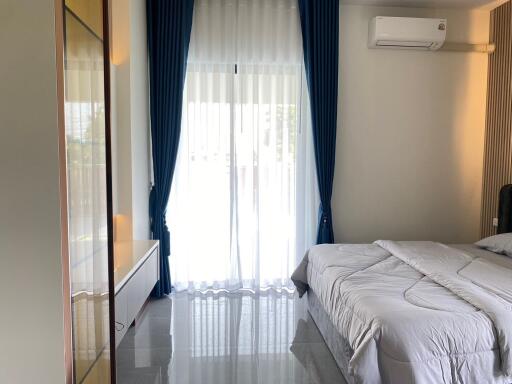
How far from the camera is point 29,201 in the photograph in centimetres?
119

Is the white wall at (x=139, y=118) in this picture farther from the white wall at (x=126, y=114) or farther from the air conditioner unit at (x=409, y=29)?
the air conditioner unit at (x=409, y=29)

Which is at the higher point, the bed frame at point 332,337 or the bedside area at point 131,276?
the bedside area at point 131,276

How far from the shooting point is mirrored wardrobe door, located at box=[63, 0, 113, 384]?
1.31m

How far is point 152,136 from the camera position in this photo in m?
3.85

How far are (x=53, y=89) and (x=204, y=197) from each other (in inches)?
113

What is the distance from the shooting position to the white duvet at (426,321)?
6.12 feet

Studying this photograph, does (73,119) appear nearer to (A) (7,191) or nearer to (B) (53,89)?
(B) (53,89)

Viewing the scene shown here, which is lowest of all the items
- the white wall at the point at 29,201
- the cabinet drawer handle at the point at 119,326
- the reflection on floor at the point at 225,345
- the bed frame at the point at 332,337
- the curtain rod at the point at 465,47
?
the reflection on floor at the point at 225,345

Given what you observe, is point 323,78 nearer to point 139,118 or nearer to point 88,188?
point 139,118

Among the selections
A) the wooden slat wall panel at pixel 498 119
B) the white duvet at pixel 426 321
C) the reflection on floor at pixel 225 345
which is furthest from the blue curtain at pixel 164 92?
the wooden slat wall panel at pixel 498 119

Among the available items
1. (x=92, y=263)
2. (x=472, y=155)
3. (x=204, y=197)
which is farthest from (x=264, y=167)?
(x=92, y=263)

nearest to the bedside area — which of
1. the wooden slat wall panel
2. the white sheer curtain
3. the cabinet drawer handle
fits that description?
the cabinet drawer handle

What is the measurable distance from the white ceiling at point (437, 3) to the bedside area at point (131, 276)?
3.03 m

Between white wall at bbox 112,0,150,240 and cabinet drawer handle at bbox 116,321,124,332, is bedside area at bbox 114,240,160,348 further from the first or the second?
white wall at bbox 112,0,150,240
